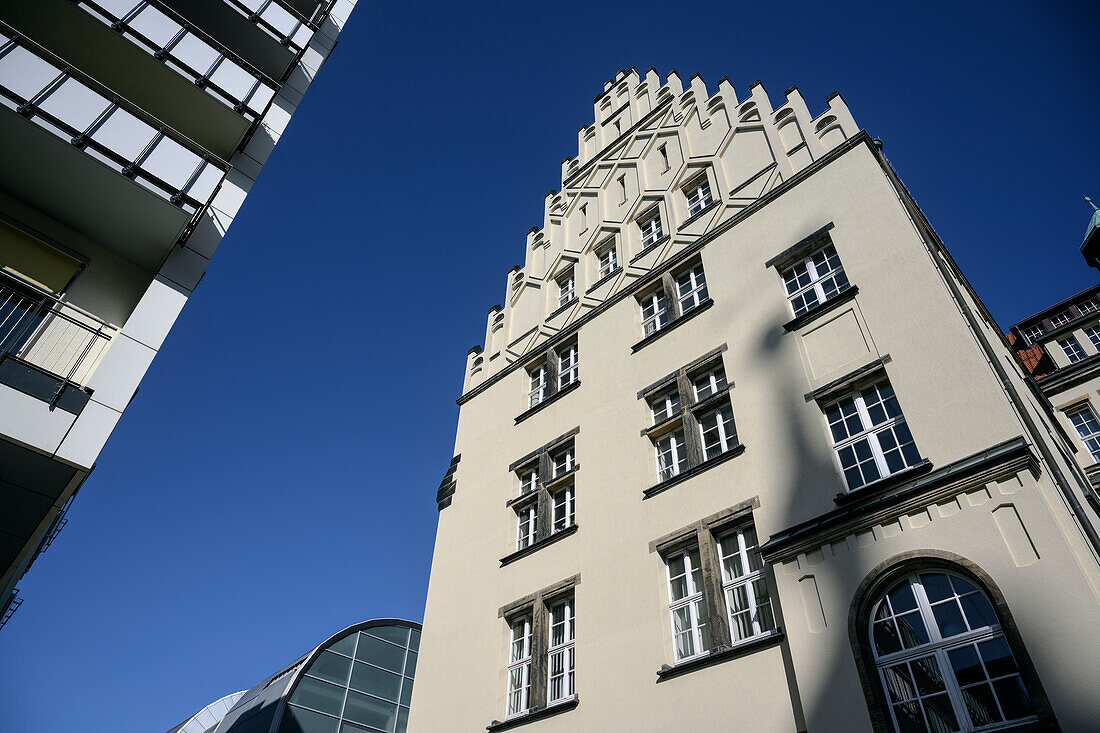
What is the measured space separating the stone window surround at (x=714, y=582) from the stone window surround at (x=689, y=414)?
1119 millimetres

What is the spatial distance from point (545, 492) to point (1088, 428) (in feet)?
82.1

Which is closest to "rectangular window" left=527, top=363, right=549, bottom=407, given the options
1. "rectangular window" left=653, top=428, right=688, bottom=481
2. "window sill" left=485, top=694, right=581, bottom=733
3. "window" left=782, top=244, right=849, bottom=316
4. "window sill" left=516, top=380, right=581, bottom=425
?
"window sill" left=516, top=380, right=581, bottom=425

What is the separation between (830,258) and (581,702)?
33.9 feet

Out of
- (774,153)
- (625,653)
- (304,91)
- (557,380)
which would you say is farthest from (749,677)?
(304,91)

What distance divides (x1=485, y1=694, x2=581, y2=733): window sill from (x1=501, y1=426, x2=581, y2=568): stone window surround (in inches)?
139

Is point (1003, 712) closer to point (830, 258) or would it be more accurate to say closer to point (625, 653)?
point (625, 653)

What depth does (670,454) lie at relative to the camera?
15.3 m

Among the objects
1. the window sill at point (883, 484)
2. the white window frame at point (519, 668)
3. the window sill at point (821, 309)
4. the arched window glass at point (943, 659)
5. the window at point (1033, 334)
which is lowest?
the arched window glass at point (943, 659)

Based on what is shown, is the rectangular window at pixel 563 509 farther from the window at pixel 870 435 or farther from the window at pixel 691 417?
the window at pixel 870 435

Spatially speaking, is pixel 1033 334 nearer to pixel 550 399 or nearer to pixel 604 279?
pixel 604 279

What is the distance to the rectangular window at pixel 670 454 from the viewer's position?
14.9 m

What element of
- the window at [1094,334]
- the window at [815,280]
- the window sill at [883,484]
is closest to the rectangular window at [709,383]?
the window at [815,280]

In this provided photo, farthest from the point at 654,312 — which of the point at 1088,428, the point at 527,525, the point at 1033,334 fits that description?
the point at 1033,334

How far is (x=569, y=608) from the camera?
14.6 meters
